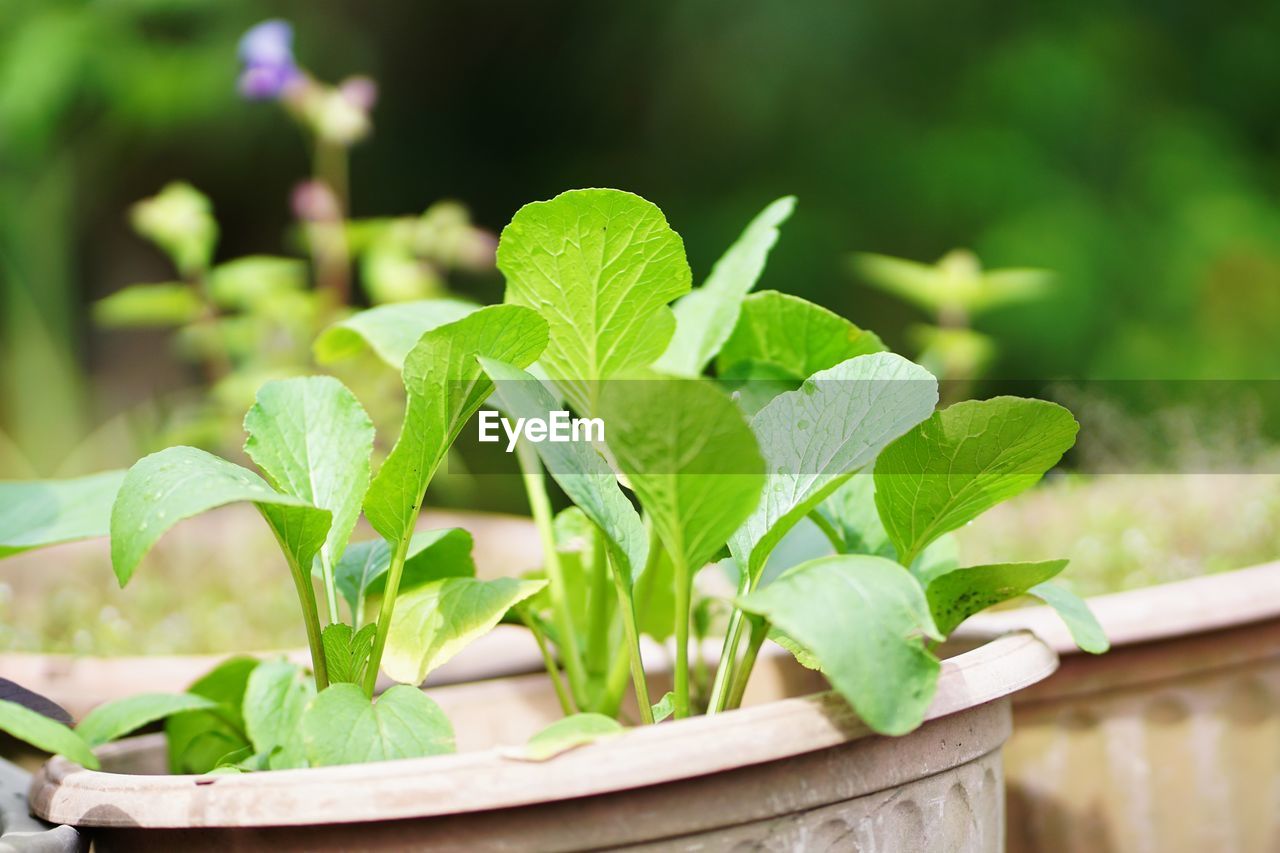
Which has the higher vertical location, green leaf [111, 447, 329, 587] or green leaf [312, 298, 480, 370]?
green leaf [312, 298, 480, 370]

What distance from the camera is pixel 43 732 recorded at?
50 cm

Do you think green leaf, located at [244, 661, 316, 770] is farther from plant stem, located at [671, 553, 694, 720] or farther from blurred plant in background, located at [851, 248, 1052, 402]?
blurred plant in background, located at [851, 248, 1052, 402]

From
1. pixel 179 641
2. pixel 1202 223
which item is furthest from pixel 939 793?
pixel 1202 223

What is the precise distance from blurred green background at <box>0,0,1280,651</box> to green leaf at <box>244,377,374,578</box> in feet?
4.54

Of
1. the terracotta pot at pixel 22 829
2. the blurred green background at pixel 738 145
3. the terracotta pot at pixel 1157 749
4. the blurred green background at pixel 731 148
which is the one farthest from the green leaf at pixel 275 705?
the blurred green background at pixel 738 145

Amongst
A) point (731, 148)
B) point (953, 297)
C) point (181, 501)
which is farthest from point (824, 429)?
point (731, 148)

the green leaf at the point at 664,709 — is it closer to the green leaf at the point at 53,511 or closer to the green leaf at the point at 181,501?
the green leaf at the point at 181,501

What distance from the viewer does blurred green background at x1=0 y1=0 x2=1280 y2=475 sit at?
7.36 feet

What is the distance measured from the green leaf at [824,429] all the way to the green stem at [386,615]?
0.51ft

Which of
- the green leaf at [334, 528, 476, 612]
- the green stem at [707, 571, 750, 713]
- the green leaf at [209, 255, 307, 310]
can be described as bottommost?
the green stem at [707, 571, 750, 713]

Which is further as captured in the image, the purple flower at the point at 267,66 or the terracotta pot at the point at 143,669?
the purple flower at the point at 267,66

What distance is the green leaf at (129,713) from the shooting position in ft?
1.95

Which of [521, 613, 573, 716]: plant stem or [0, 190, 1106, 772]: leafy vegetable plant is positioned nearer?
[0, 190, 1106, 772]: leafy vegetable plant

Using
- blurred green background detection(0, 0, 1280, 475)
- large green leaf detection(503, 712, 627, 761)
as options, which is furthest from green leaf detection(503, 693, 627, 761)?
blurred green background detection(0, 0, 1280, 475)
